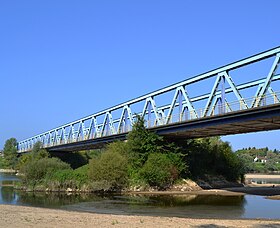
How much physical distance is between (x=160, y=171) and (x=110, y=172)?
750 cm

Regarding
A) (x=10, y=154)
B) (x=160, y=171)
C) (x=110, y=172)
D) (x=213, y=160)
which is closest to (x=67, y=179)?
(x=110, y=172)

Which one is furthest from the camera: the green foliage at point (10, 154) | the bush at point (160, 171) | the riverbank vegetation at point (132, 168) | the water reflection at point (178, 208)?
the green foliage at point (10, 154)

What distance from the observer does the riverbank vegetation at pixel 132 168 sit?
57622 millimetres

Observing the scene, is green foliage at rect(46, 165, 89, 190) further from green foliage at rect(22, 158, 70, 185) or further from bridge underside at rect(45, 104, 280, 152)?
bridge underside at rect(45, 104, 280, 152)

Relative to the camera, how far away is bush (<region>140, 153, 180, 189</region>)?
5819 centimetres

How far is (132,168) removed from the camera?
6056 cm

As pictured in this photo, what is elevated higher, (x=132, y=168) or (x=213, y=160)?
(x=213, y=160)

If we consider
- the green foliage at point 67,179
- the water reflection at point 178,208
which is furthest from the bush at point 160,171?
the water reflection at point 178,208

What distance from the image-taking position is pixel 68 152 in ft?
433

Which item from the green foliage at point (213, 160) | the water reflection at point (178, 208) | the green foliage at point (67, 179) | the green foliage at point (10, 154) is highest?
the green foliage at point (10, 154)

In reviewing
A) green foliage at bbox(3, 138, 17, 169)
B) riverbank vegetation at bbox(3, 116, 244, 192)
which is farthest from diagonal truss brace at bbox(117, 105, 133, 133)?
green foliage at bbox(3, 138, 17, 169)

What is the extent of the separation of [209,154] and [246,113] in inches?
1209

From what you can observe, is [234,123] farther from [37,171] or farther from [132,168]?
[37,171]

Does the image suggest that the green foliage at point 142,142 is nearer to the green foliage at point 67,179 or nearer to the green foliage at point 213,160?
the green foliage at point 213,160
